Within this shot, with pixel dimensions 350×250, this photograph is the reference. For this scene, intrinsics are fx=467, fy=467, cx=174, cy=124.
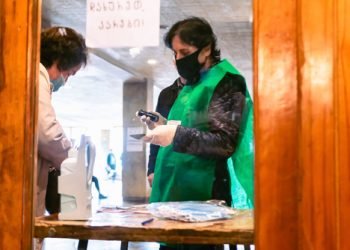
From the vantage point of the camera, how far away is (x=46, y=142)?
119 cm

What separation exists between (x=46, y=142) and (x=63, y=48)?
35cm

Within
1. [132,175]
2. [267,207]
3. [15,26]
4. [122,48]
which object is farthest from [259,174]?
[132,175]

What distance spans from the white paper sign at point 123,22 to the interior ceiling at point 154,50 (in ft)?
0.14

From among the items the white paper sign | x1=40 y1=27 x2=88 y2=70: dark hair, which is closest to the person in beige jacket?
x1=40 y1=27 x2=88 y2=70: dark hair

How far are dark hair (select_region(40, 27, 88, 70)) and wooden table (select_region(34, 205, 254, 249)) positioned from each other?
39cm

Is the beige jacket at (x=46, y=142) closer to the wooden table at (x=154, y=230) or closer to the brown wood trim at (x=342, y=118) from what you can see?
the wooden table at (x=154, y=230)

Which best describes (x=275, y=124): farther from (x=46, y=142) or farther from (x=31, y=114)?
(x=46, y=142)

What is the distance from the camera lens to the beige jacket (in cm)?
104

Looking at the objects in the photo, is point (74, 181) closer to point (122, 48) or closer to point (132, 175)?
point (122, 48)

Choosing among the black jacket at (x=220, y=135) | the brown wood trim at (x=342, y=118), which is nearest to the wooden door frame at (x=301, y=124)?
the brown wood trim at (x=342, y=118)

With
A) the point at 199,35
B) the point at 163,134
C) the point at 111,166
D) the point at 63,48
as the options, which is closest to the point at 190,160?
the point at 163,134

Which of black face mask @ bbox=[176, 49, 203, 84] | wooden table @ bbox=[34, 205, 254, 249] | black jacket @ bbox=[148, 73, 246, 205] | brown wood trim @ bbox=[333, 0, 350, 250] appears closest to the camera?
brown wood trim @ bbox=[333, 0, 350, 250]

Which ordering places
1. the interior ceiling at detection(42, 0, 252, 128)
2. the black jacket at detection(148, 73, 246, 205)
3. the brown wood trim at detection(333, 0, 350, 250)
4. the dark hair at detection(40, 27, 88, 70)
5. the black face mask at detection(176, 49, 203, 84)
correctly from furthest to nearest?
the black face mask at detection(176, 49, 203, 84)
the black jacket at detection(148, 73, 246, 205)
the dark hair at detection(40, 27, 88, 70)
the interior ceiling at detection(42, 0, 252, 128)
the brown wood trim at detection(333, 0, 350, 250)

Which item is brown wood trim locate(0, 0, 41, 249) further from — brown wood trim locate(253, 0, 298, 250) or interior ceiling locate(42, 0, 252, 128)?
brown wood trim locate(253, 0, 298, 250)
